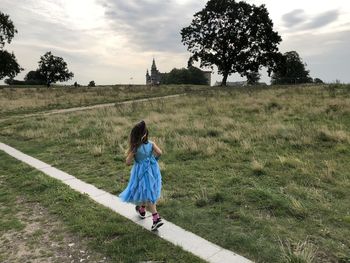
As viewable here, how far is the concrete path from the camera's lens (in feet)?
15.1

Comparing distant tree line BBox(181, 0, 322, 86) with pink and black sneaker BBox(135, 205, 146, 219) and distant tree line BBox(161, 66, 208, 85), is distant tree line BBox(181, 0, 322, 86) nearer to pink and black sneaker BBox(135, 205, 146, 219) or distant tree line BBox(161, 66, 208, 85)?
pink and black sneaker BBox(135, 205, 146, 219)

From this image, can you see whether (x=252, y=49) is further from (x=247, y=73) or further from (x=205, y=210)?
(x=205, y=210)

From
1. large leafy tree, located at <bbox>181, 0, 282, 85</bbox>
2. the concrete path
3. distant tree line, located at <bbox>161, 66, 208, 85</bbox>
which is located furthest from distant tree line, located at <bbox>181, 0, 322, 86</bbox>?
distant tree line, located at <bbox>161, 66, 208, 85</bbox>

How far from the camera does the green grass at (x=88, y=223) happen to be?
15.6ft

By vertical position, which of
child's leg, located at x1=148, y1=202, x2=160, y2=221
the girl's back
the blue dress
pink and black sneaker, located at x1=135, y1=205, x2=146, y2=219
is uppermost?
the girl's back

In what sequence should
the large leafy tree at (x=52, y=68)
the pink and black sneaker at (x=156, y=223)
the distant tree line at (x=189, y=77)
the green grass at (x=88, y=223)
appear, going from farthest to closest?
the distant tree line at (x=189, y=77) → the large leafy tree at (x=52, y=68) → the pink and black sneaker at (x=156, y=223) → the green grass at (x=88, y=223)

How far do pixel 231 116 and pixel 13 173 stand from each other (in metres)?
9.99

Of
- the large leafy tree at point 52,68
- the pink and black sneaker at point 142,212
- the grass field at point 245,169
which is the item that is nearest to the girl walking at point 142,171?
the pink and black sneaker at point 142,212

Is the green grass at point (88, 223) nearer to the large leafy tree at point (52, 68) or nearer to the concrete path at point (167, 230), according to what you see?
the concrete path at point (167, 230)

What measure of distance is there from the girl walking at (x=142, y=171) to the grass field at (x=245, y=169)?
643mm

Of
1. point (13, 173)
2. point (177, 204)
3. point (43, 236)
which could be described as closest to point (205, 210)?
point (177, 204)

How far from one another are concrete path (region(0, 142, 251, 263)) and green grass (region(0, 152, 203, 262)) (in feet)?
0.49

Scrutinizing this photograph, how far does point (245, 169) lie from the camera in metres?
8.39

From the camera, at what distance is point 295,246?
15.6ft
